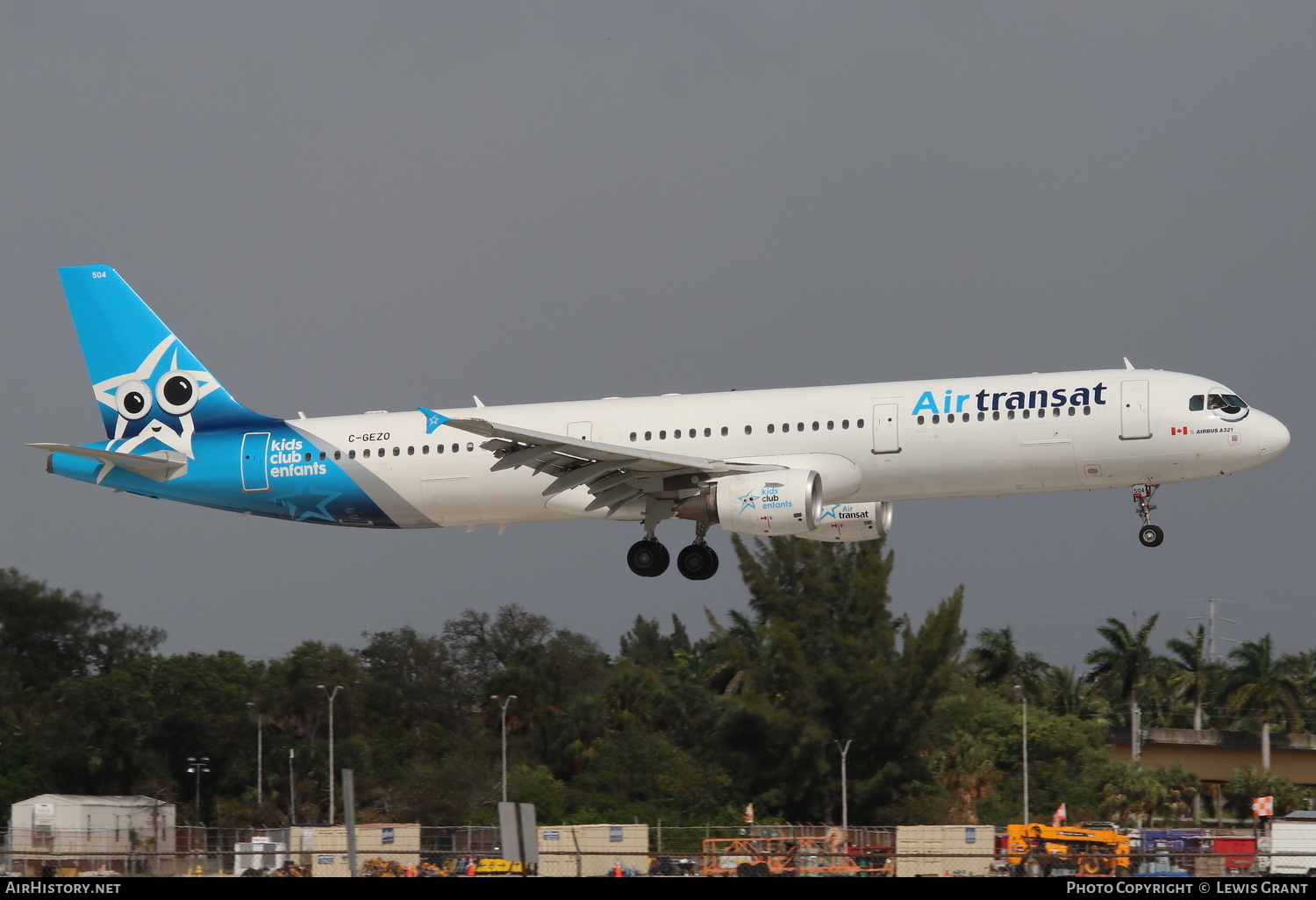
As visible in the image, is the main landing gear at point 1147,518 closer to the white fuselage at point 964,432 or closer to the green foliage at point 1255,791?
the white fuselage at point 964,432

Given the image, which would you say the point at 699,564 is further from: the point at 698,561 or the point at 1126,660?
the point at 1126,660

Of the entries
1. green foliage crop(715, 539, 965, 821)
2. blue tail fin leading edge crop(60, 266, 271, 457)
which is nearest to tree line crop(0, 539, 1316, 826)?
green foliage crop(715, 539, 965, 821)

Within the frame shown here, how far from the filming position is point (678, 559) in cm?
3762

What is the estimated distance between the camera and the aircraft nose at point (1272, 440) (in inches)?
1339

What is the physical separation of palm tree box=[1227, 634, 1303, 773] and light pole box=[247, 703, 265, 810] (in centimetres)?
5771

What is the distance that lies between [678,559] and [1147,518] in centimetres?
1095

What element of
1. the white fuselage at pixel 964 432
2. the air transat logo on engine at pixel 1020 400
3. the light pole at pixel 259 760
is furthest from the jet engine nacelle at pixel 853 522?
the light pole at pixel 259 760

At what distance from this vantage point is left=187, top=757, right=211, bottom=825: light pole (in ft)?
251

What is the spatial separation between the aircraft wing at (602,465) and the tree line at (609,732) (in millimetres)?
34403

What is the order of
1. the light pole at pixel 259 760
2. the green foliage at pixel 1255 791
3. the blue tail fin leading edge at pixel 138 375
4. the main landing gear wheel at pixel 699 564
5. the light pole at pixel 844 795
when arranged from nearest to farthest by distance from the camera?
the main landing gear wheel at pixel 699 564
the blue tail fin leading edge at pixel 138 375
the light pole at pixel 844 795
the light pole at pixel 259 760
the green foliage at pixel 1255 791

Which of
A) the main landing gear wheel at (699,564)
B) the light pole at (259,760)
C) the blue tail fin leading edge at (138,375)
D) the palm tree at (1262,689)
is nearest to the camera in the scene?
the main landing gear wheel at (699,564)

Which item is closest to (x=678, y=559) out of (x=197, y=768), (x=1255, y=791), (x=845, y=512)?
(x=845, y=512)

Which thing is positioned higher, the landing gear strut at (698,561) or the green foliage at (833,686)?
the landing gear strut at (698,561)

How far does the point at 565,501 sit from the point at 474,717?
5916cm
